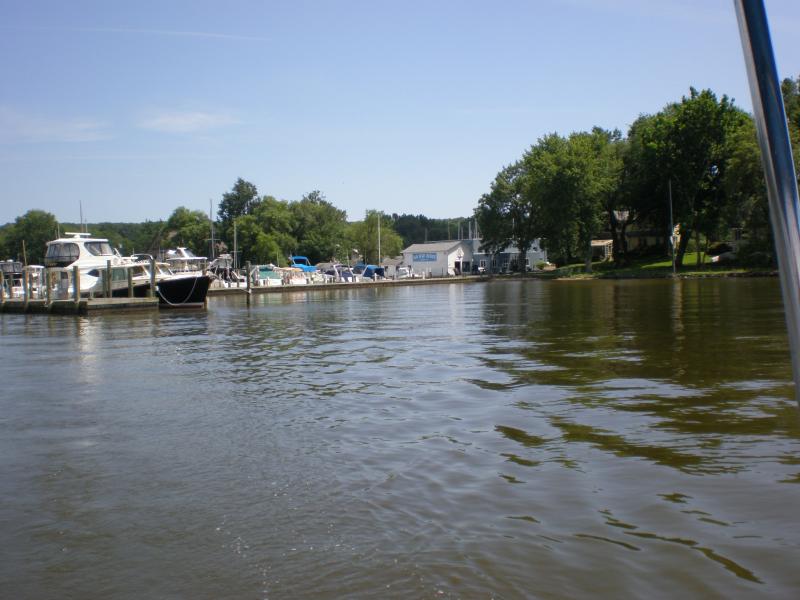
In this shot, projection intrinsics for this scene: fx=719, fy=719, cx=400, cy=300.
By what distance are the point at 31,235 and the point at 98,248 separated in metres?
91.8

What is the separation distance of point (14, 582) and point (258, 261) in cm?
9515

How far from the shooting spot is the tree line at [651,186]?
58.8 meters

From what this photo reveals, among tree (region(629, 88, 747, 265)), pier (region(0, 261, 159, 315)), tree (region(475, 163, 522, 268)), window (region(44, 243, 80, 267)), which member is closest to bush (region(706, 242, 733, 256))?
tree (region(629, 88, 747, 265))

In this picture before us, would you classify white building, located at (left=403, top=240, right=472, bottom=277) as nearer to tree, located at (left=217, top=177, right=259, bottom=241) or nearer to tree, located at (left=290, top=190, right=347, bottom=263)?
tree, located at (left=290, top=190, right=347, bottom=263)

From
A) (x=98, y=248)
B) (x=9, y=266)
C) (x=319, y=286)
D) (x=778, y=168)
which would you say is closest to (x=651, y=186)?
(x=319, y=286)

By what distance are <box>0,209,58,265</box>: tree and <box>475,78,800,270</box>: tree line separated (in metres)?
76.1

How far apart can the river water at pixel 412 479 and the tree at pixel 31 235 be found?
120 metres

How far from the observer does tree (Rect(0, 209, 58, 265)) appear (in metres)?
122

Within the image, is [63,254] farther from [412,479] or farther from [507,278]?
[507,278]

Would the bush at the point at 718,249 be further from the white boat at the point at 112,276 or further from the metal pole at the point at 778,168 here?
the metal pole at the point at 778,168

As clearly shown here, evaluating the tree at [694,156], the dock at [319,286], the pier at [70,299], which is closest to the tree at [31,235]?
the dock at [319,286]

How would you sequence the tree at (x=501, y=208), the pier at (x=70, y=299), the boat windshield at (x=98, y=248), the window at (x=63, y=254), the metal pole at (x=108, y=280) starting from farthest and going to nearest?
1. the tree at (x=501, y=208)
2. the boat windshield at (x=98, y=248)
3. the window at (x=63, y=254)
4. the metal pole at (x=108, y=280)
5. the pier at (x=70, y=299)

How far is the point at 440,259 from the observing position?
103 meters

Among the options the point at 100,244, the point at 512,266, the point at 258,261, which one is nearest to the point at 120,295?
the point at 100,244
